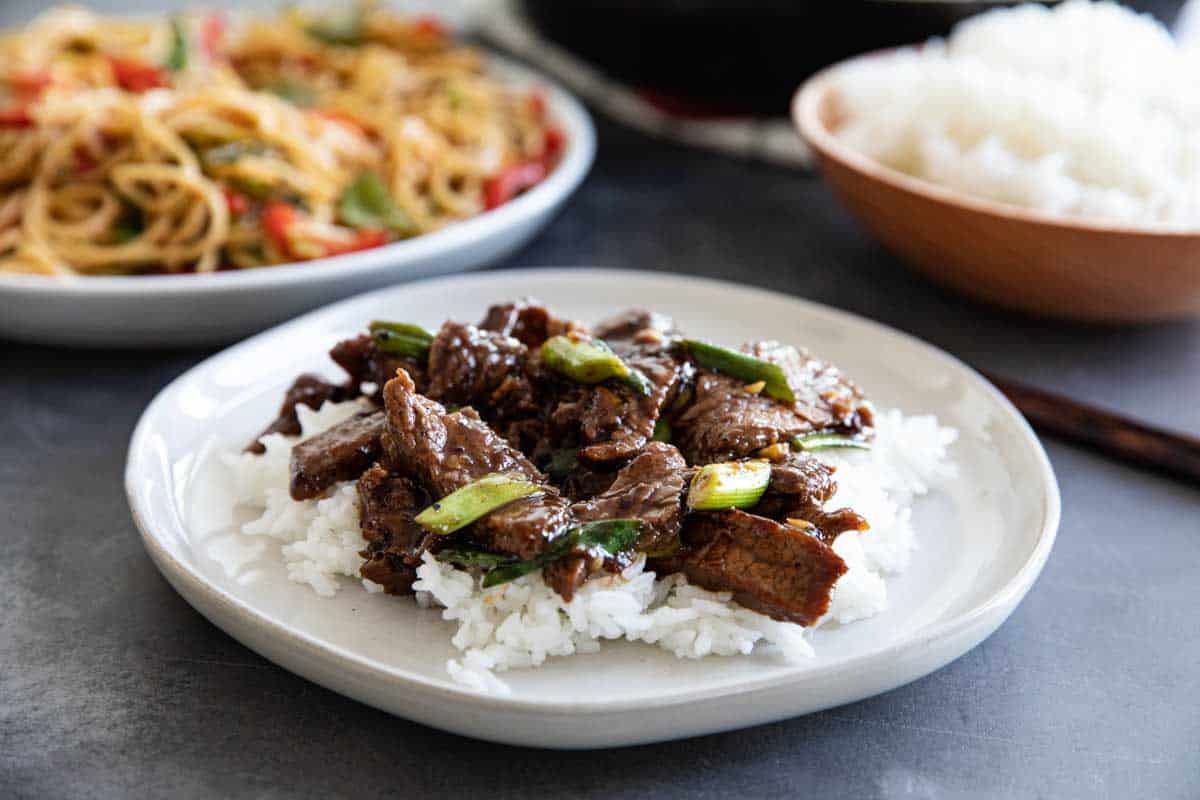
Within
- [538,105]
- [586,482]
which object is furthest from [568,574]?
[538,105]

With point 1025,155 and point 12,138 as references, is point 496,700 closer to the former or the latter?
point 1025,155

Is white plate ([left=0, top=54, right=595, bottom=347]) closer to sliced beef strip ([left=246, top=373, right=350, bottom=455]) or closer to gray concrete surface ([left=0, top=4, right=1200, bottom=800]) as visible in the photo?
gray concrete surface ([left=0, top=4, right=1200, bottom=800])

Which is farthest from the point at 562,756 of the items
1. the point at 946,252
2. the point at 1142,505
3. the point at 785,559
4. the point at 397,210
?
the point at 397,210

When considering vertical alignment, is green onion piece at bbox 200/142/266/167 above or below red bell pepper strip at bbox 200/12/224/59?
below

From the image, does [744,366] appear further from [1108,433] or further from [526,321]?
[1108,433]

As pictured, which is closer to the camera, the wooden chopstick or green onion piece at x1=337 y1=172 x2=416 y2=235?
the wooden chopstick

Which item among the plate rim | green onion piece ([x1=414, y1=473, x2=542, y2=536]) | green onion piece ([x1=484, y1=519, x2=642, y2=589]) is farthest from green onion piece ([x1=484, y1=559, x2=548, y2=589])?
the plate rim

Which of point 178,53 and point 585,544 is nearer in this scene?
point 585,544
